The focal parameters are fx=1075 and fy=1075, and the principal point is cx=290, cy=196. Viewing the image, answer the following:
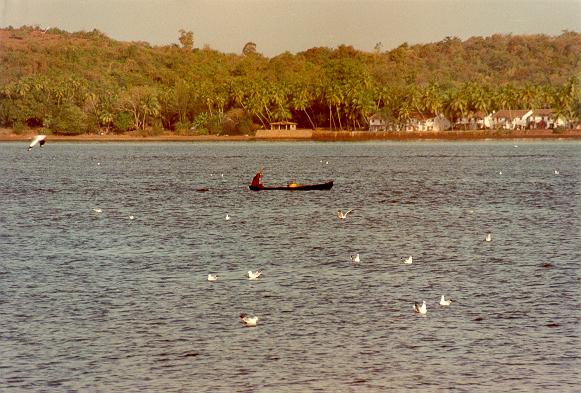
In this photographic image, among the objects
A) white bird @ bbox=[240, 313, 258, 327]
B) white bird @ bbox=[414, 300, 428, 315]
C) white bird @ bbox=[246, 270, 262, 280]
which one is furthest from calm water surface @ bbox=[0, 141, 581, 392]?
white bird @ bbox=[246, 270, 262, 280]

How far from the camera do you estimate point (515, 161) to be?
142 meters

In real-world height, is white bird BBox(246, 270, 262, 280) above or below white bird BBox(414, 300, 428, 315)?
above

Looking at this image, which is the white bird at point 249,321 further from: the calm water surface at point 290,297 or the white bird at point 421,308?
the white bird at point 421,308

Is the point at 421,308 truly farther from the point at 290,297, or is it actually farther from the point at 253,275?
the point at 253,275

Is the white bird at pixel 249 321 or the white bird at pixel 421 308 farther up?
the white bird at pixel 249 321

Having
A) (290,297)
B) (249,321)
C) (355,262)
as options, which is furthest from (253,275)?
(249,321)

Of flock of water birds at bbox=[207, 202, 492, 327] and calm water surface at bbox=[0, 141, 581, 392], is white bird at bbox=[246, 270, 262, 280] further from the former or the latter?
calm water surface at bbox=[0, 141, 581, 392]

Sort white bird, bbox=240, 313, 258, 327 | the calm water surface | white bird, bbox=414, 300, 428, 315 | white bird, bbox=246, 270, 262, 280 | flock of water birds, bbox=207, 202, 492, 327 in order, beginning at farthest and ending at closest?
white bird, bbox=246, 270, 262, 280, white bird, bbox=414, 300, 428, 315, flock of water birds, bbox=207, 202, 492, 327, white bird, bbox=240, 313, 258, 327, the calm water surface

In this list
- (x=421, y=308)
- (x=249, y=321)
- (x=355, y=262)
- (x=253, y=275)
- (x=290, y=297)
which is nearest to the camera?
(x=249, y=321)

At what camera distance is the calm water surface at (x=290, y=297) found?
24.6 meters

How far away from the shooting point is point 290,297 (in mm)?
33562

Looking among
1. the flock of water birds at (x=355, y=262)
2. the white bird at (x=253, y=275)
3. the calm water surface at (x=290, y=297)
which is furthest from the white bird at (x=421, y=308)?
the white bird at (x=253, y=275)

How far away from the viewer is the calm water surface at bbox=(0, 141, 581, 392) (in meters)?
24.6

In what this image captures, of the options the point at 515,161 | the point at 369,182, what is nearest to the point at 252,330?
the point at 369,182
